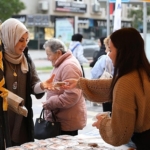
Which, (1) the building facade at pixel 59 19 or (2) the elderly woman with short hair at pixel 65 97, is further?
(1) the building facade at pixel 59 19

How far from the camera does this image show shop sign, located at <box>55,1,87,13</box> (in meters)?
25.3

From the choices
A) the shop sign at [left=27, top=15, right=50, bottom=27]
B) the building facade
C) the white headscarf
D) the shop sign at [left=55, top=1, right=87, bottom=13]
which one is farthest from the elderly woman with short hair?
the shop sign at [left=55, top=1, right=87, bottom=13]

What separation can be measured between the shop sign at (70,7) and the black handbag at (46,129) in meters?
22.3

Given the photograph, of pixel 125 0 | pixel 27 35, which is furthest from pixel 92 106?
pixel 27 35

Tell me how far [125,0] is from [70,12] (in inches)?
784

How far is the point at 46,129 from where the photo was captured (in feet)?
11.5

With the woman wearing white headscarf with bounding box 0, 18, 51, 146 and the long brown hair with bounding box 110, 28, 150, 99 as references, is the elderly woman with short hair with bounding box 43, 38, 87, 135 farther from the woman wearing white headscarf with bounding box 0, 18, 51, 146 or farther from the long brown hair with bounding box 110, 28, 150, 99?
the long brown hair with bounding box 110, 28, 150, 99

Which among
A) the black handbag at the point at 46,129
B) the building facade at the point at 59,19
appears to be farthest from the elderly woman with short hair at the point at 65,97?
the building facade at the point at 59,19

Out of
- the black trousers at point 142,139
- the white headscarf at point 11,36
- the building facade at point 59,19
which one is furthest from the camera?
the building facade at point 59,19

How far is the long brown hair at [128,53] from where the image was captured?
2184 mm

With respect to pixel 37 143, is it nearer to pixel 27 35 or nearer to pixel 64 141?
pixel 64 141

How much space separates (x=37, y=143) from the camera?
2.70 meters

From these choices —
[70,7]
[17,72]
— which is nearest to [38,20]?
[70,7]

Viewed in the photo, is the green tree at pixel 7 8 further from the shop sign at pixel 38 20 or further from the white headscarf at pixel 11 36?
the white headscarf at pixel 11 36
